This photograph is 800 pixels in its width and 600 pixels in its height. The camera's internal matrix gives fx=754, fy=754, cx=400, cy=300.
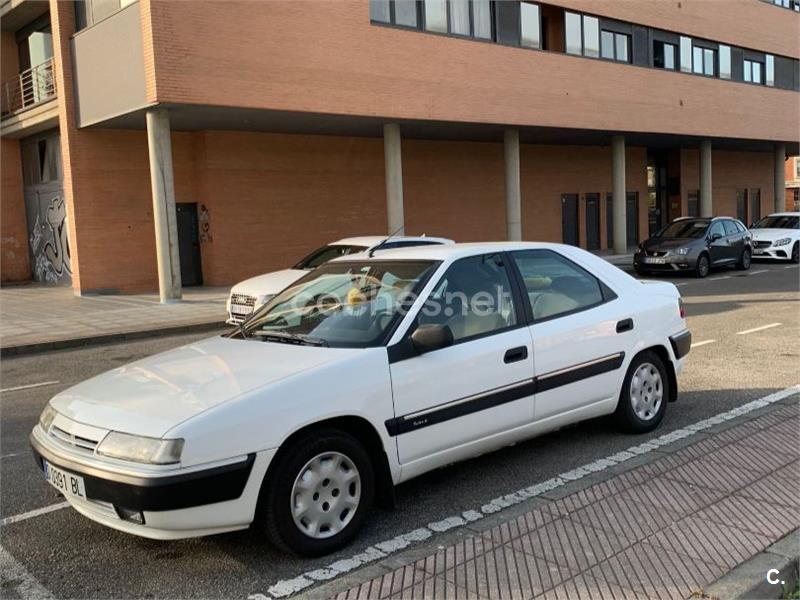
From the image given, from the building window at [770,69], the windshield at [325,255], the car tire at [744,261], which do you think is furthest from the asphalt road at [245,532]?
the building window at [770,69]

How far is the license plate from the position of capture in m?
3.55

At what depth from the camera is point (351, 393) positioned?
380 centimetres

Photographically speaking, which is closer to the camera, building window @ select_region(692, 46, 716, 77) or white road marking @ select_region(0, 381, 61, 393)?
white road marking @ select_region(0, 381, 61, 393)

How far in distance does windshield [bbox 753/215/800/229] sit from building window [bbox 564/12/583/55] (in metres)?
8.30

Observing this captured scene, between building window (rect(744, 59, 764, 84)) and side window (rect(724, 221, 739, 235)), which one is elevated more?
building window (rect(744, 59, 764, 84))

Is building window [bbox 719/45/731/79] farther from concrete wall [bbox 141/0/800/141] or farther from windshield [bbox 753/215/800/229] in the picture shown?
windshield [bbox 753/215/800/229]

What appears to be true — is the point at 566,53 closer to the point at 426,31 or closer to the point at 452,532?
the point at 426,31

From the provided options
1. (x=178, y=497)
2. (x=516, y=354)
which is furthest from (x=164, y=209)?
(x=178, y=497)

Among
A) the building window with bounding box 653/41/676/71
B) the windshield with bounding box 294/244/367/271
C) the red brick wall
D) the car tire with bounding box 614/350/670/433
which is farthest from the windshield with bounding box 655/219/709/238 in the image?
the red brick wall

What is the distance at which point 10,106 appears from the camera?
76.6ft

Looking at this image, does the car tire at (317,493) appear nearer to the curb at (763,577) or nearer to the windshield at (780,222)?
the curb at (763,577)

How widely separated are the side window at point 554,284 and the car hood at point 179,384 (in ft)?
4.94

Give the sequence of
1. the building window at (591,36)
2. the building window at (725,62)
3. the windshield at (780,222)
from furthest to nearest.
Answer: the building window at (725,62)
the building window at (591,36)
the windshield at (780,222)

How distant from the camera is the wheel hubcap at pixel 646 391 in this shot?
5574 millimetres
